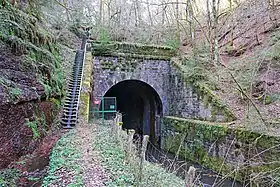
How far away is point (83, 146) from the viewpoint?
6934mm

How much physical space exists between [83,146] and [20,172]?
6.56 ft

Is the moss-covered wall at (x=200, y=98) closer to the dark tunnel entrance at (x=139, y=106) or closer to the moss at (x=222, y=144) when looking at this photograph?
the moss at (x=222, y=144)

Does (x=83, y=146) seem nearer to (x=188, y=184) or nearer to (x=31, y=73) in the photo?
(x=31, y=73)

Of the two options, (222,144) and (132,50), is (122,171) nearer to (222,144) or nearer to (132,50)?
(222,144)

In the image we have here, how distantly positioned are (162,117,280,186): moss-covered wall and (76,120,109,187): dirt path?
1.82 m

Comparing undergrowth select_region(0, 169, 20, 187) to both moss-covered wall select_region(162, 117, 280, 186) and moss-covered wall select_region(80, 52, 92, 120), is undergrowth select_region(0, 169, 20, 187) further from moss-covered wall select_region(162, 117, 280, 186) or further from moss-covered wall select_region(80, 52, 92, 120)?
moss-covered wall select_region(80, 52, 92, 120)

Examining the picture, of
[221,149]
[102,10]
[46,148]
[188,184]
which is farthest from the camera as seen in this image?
[102,10]

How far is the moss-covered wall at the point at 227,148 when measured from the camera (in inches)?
265

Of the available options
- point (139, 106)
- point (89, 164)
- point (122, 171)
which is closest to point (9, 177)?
point (89, 164)

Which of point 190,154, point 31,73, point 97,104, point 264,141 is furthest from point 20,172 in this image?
point 97,104

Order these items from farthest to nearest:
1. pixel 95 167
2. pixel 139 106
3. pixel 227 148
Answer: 1. pixel 139 106
2. pixel 227 148
3. pixel 95 167

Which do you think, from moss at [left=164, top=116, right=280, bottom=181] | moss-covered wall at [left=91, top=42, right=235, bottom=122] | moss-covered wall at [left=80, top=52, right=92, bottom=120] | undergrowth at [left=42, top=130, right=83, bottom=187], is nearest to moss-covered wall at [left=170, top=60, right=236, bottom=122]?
moss-covered wall at [left=91, top=42, right=235, bottom=122]

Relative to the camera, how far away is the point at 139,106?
20.2m

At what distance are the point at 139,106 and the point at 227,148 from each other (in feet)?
39.1
